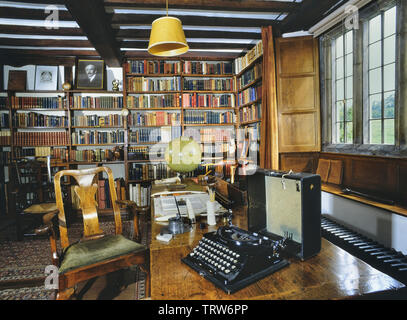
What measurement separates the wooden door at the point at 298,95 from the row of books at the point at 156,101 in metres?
2.06

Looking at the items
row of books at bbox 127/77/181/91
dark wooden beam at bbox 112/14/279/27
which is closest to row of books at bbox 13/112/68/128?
row of books at bbox 127/77/181/91

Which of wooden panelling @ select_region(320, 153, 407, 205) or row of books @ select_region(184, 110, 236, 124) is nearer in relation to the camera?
wooden panelling @ select_region(320, 153, 407, 205)

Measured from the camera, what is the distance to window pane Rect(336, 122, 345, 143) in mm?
3537

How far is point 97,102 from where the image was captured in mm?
4961

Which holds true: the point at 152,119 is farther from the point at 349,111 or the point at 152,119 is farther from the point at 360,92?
the point at 360,92

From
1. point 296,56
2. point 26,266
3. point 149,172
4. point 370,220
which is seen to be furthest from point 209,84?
point 26,266

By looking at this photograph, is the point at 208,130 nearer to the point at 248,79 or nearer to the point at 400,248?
the point at 248,79

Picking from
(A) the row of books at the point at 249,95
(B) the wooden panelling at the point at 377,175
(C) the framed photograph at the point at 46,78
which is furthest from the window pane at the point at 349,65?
(C) the framed photograph at the point at 46,78

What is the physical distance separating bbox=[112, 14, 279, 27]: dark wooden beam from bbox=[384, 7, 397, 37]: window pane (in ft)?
4.95

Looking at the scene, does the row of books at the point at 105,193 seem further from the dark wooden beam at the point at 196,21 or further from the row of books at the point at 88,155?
the dark wooden beam at the point at 196,21

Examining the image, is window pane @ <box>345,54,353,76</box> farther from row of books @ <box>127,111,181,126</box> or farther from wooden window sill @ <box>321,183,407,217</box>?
row of books @ <box>127,111,181,126</box>

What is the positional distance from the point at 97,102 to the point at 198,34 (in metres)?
2.25

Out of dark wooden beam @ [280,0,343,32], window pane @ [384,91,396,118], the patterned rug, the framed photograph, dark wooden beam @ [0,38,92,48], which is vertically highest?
dark wooden beam @ [0,38,92,48]

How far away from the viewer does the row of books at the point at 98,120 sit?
4918mm
